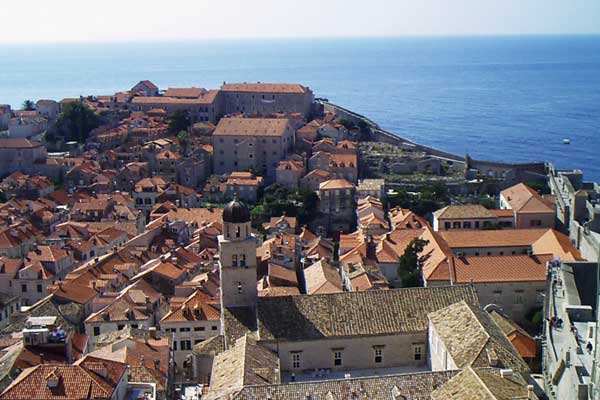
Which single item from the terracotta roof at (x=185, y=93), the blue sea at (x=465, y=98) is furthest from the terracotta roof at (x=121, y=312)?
the terracotta roof at (x=185, y=93)

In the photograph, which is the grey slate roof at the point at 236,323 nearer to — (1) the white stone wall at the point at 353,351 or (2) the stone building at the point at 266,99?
(1) the white stone wall at the point at 353,351

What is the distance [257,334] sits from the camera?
2352cm

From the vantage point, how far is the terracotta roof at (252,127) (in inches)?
2544

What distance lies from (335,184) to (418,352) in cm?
3150

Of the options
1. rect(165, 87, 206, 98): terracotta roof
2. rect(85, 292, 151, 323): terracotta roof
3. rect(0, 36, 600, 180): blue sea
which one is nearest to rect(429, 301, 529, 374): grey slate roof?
rect(85, 292, 151, 323): terracotta roof

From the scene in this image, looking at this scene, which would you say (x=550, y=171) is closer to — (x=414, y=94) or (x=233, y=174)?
(x=233, y=174)

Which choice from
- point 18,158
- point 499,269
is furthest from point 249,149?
point 499,269

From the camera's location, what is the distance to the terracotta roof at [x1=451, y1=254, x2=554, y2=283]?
108 ft

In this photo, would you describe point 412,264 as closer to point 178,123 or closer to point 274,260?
point 274,260

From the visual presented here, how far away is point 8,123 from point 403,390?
64.3 meters

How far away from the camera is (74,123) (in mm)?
72750

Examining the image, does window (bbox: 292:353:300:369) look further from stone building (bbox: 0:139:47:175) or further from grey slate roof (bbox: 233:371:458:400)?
stone building (bbox: 0:139:47:175)

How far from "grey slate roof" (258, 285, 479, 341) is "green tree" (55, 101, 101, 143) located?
52.9 meters

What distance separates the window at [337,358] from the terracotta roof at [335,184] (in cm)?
3123
